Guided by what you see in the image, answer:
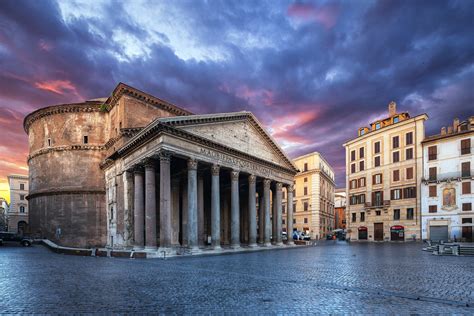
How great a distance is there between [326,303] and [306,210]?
172 feet

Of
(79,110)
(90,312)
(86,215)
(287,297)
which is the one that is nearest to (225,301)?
(287,297)

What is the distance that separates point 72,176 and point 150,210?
57.7 feet

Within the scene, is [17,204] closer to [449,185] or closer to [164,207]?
[164,207]

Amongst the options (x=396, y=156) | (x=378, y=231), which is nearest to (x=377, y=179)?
(x=396, y=156)

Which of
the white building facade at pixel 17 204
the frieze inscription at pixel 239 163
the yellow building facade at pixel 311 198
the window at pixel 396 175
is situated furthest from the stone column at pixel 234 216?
the white building facade at pixel 17 204

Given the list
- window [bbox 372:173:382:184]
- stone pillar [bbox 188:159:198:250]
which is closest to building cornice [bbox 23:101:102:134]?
stone pillar [bbox 188:159:198:250]

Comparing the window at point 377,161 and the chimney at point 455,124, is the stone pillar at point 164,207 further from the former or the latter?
the chimney at point 455,124

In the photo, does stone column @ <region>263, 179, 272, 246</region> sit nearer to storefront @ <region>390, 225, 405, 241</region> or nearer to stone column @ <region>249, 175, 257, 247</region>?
stone column @ <region>249, 175, 257, 247</region>

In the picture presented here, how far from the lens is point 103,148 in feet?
118

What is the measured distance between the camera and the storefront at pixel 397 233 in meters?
41.4

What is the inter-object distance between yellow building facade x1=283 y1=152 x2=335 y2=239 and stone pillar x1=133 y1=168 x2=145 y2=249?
3626 cm

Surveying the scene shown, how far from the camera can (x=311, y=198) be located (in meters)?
58.2

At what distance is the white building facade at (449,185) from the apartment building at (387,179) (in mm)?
993

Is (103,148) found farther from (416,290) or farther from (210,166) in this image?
(416,290)
